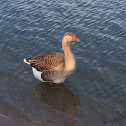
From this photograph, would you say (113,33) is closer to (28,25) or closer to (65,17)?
(65,17)

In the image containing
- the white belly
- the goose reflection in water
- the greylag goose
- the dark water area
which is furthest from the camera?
the white belly

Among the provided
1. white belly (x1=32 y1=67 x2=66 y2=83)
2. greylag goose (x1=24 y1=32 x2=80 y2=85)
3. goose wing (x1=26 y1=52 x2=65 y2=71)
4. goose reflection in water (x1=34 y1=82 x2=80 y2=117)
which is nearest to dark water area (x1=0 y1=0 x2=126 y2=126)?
goose reflection in water (x1=34 y1=82 x2=80 y2=117)

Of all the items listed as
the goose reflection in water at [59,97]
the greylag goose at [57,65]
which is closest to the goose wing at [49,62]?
the greylag goose at [57,65]

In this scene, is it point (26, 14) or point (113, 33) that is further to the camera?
point (26, 14)

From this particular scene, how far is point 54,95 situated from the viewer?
1186 cm

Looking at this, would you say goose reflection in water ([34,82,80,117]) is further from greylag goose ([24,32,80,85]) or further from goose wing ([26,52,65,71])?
goose wing ([26,52,65,71])

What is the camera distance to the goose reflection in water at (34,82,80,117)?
35.9 feet

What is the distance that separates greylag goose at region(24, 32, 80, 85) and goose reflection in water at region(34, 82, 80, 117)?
55 cm

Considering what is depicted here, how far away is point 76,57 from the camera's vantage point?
14148 mm

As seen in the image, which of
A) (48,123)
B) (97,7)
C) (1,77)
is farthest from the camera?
(97,7)

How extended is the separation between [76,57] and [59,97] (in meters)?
3.27

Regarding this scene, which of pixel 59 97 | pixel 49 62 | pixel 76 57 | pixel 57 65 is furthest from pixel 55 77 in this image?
pixel 76 57

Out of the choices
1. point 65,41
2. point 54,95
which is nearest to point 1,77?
point 54,95

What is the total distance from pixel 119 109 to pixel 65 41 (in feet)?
12.8
